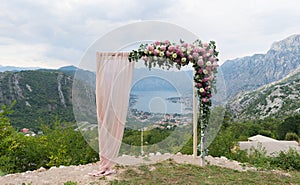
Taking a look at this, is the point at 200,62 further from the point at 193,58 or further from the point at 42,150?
the point at 42,150

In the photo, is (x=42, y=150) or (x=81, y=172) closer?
(x=81, y=172)

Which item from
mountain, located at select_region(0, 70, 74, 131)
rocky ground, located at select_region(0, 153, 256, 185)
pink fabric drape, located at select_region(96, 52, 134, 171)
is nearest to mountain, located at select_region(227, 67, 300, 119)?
mountain, located at select_region(0, 70, 74, 131)

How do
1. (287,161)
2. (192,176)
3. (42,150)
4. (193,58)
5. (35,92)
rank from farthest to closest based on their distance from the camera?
(35,92) → (287,161) → (42,150) → (193,58) → (192,176)

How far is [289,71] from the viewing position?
8144 centimetres

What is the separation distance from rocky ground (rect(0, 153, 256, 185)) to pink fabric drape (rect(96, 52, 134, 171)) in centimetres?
33

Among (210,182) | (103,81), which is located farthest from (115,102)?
(210,182)

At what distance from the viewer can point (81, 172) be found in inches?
209

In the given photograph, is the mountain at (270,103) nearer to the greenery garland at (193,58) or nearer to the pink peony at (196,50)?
the greenery garland at (193,58)

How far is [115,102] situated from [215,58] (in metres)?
1.96

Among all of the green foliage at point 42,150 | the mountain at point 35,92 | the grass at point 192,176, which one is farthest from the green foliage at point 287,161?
the mountain at point 35,92

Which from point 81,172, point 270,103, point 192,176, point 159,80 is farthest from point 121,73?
point 270,103

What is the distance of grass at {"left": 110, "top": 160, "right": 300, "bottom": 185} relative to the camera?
15.5 feet

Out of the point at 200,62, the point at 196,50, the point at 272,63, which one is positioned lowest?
the point at 200,62

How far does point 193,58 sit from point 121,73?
128 cm
